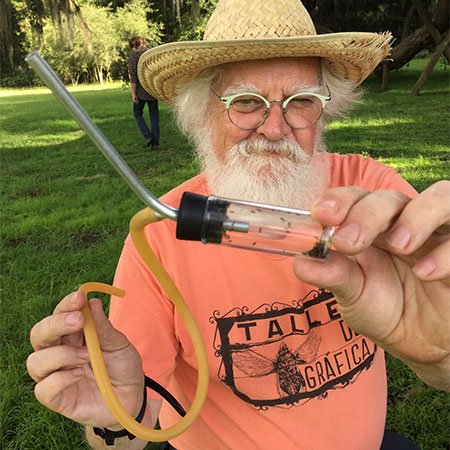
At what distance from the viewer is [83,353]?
1117 millimetres

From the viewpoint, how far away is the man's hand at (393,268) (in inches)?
31.5

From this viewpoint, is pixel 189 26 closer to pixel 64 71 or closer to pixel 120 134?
pixel 120 134

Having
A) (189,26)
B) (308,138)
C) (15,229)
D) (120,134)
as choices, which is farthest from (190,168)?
(189,26)

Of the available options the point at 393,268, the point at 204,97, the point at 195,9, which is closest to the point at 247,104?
the point at 204,97

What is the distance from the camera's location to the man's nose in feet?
5.06

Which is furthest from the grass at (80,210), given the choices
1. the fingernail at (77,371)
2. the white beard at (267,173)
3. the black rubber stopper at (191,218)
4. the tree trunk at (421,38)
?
the tree trunk at (421,38)

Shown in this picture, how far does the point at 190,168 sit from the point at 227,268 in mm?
5002

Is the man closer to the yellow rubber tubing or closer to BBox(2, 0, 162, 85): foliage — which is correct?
the yellow rubber tubing

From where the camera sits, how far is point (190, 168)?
6.36 meters

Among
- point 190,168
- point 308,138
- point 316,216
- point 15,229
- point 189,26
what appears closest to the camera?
point 316,216

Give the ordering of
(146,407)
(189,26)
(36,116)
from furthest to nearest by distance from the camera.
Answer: (36,116)
(189,26)
(146,407)

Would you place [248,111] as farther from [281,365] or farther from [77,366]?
[77,366]

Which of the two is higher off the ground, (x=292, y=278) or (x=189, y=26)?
(x=189, y=26)

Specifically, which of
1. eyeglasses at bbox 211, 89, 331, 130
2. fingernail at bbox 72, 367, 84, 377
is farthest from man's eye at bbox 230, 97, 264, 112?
fingernail at bbox 72, 367, 84, 377
